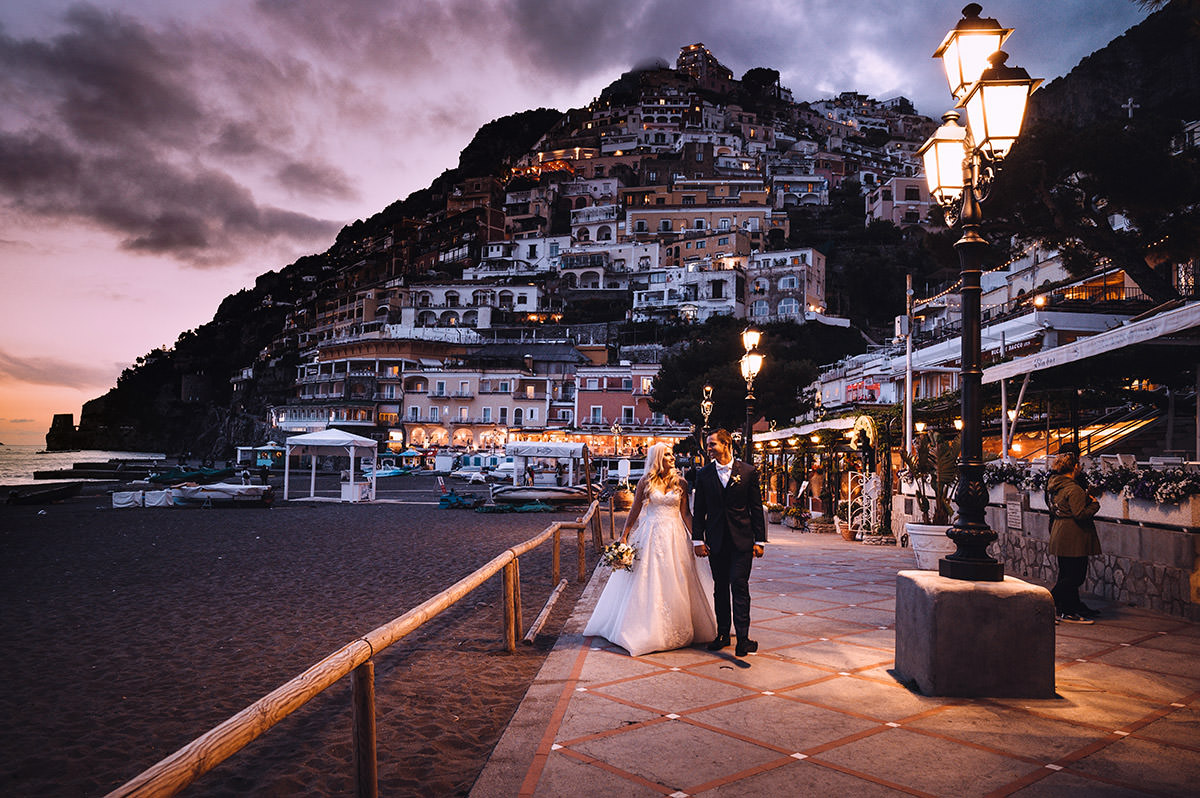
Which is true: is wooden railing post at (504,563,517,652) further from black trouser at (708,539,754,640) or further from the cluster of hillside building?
the cluster of hillside building

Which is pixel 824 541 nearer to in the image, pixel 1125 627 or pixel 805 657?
pixel 1125 627

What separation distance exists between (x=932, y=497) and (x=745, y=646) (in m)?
8.73

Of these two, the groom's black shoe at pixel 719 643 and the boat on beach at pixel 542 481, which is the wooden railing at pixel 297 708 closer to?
the groom's black shoe at pixel 719 643

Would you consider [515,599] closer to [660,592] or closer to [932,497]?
[660,592]

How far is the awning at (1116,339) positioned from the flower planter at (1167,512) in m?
1.68

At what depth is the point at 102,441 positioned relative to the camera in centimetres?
15650

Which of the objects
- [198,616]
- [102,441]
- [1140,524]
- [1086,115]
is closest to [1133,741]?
[1140,524]

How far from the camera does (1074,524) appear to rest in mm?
7246

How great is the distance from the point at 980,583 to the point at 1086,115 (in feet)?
242

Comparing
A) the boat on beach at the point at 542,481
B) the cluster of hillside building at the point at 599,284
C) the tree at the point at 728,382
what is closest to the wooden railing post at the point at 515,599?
the boat on beach at the point at 542,481

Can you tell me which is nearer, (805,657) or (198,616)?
(805,657)

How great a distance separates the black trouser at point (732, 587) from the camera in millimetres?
5707

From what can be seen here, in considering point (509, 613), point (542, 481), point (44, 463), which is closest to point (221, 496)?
point (542, 481)

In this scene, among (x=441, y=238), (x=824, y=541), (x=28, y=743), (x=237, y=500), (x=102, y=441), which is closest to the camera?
(x=28, y=743)
